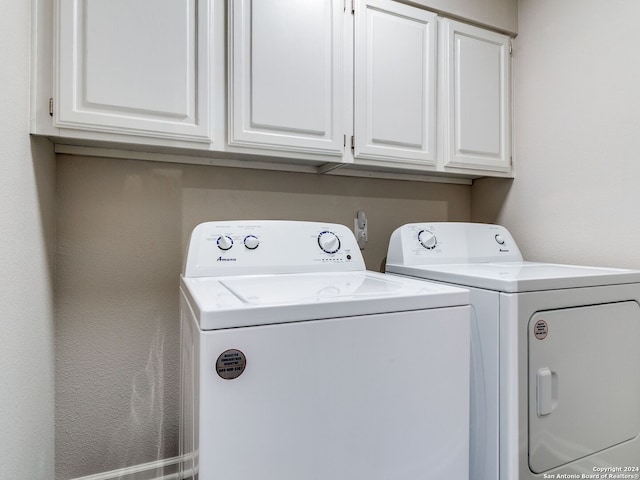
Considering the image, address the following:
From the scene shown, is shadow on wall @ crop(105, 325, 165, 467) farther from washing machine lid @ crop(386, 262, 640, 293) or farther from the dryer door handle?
the dryer door handle

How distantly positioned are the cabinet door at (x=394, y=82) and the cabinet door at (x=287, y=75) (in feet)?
0.36

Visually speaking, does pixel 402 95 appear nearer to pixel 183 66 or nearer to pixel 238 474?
pixel 183 66

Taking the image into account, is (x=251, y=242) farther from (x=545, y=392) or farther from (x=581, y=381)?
(x=581, y=381)

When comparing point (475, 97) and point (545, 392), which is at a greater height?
point (475, 97)

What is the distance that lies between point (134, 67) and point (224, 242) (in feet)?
2.08

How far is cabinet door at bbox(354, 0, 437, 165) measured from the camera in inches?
62.9

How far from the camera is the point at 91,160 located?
4.78 feet

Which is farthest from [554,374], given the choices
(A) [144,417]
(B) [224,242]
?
(A) [144,417]

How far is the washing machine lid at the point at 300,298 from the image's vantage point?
79 centimetres

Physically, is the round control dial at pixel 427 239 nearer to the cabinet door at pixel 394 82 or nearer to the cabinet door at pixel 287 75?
the cabinet door at pixel 394 82

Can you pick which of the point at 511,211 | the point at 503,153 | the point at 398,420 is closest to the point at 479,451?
the point at 398,420

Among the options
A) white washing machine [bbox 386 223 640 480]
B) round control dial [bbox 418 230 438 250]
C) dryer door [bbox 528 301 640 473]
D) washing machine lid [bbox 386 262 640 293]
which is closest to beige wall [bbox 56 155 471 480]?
round control dial [bbox 418 230 438 250]

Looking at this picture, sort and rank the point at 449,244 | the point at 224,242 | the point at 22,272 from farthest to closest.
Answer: the point at 449,244 → the point at 224,242 → the point at 22,272

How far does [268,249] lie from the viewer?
4.65 ft
